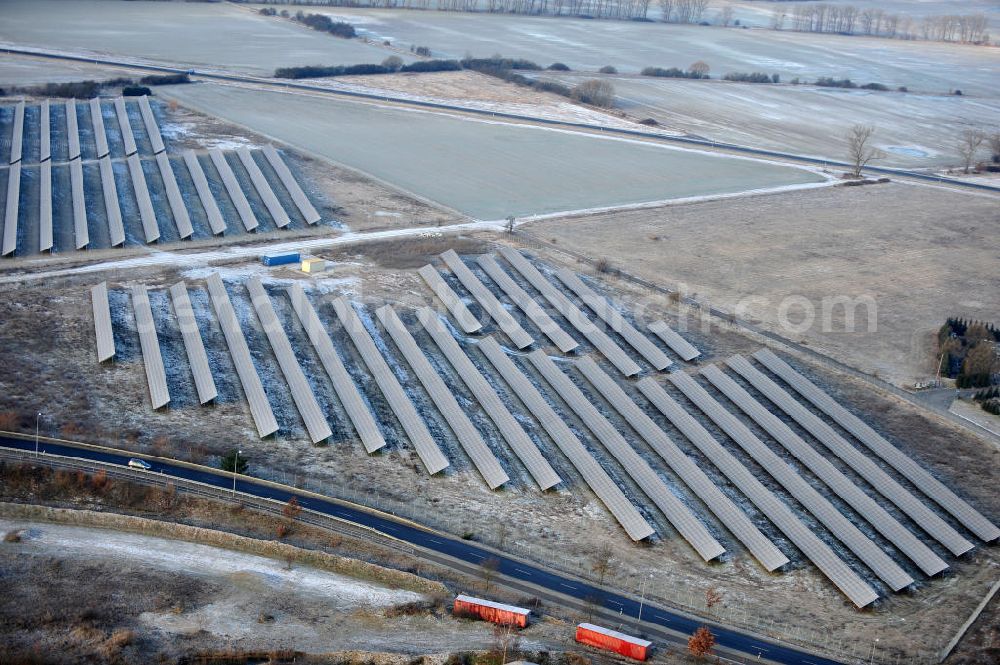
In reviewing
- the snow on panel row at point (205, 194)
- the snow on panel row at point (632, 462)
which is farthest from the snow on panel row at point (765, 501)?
the snow on panel row at point (205, 194)

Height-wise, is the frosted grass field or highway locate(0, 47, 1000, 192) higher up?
highway locate(0, 47, 1000, 192)

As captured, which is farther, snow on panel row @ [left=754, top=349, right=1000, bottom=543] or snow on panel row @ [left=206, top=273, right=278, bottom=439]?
snow on panel row @ [left=206, top=273, right=278, bottom=439]

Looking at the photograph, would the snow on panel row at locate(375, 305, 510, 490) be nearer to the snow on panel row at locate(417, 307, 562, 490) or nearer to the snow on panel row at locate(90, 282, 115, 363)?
the snow on panel row at locate(417, 307, 562, 490)

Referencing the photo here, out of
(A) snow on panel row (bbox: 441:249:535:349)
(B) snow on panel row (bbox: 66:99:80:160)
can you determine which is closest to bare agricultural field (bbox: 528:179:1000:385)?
(A) snow on panel row (bbox: 441:249:535:349)

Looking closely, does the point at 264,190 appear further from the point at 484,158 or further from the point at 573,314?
the point at 573,314

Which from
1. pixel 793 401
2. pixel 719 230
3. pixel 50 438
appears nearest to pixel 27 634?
pixel 50 438

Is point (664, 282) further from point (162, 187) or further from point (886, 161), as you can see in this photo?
point (886, 161)
